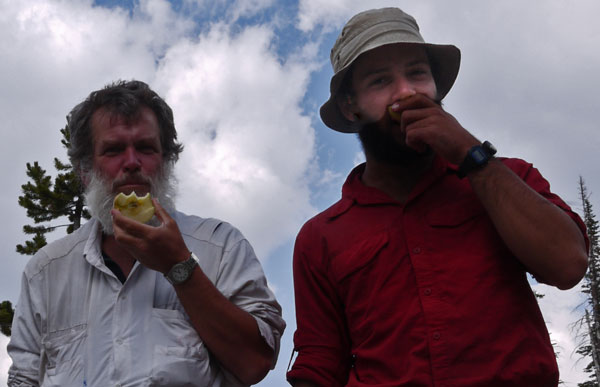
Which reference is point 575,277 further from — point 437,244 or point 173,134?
point 173,134

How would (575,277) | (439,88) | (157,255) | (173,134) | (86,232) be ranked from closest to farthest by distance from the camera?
(575,277) < (157,255) < (439,88) < (86,232) < (173,134)

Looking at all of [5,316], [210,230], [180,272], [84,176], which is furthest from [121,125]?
[5,316]

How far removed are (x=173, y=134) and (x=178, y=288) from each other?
1.59m

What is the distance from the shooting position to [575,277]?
8.78 feet

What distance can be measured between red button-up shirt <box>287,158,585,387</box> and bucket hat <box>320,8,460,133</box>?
0.57 metres

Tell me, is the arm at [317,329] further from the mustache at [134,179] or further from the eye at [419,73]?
the mustache at [134,179]

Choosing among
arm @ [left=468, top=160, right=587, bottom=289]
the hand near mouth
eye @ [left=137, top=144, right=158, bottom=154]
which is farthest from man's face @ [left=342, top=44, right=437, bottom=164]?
eye @ [left=137, top=144, right=158, bottom=154]

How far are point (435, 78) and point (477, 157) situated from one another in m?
1.16

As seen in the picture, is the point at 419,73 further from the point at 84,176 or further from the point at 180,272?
the point at 84,176

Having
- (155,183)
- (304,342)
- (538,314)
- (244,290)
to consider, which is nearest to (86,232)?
(155,183)

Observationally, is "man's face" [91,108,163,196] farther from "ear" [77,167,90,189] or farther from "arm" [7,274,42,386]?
"arm" [7,274,42,386]

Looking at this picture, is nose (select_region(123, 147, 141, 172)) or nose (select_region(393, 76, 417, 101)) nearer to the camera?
nose (select_region(393, 76, 417, 101))

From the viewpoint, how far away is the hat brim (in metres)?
3.64

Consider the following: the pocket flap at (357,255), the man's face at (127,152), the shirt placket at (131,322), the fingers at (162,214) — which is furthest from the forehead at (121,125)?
the pocket flap at (357,255)
